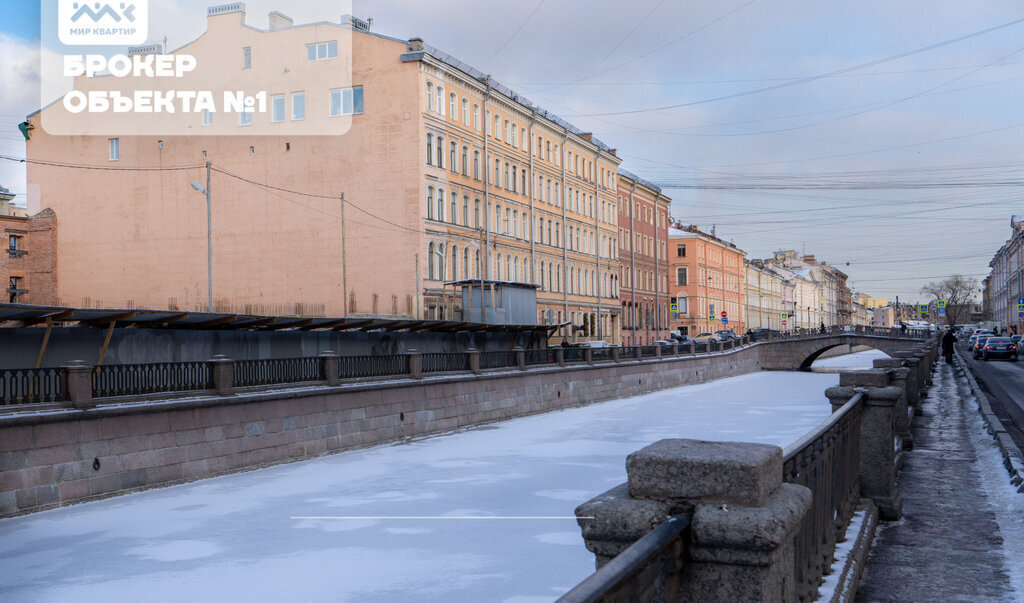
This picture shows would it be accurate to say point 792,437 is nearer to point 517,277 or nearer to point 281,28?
point 517,277

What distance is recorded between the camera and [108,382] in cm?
1786

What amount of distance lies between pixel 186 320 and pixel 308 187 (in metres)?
23.9

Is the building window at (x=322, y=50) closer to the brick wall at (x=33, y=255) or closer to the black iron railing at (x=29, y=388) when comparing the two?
the brick wall at (x=33, y=255)

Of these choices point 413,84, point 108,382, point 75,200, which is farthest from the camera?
point 75,200

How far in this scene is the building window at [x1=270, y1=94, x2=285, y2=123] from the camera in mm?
46625

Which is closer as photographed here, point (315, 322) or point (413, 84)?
point (315, 322)

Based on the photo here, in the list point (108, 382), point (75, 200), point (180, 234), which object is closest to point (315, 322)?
point (108, 382)

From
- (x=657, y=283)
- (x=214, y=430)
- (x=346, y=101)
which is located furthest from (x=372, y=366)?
(x=657, y=283)

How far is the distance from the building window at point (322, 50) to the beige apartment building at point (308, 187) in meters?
0.11

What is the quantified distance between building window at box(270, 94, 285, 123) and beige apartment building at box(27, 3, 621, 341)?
13cm

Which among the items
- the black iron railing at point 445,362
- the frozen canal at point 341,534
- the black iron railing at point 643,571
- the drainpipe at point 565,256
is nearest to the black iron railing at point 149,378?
the frozen canal at point 341,534

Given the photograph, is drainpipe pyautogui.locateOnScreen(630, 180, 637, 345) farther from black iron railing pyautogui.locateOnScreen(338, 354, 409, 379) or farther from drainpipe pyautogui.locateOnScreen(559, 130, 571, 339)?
black iron railing pyautogui.locateOnScreen(338, 354, 409, 379)

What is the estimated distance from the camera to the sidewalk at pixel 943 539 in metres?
7.11

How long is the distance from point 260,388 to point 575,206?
140 feet
